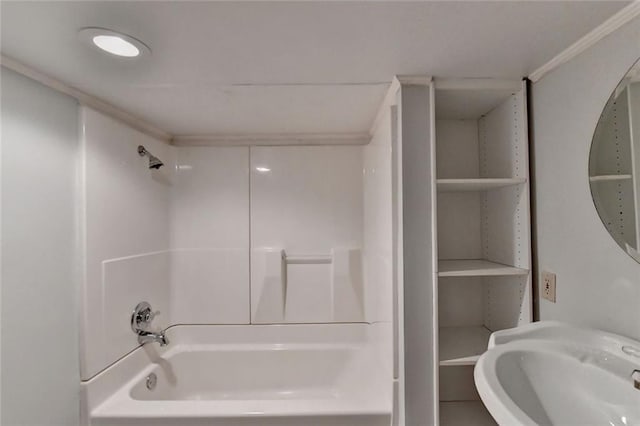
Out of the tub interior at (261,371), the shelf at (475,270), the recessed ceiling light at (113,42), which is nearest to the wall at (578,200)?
the shelf at (475,270)

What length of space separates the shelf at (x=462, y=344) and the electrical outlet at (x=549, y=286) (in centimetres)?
36

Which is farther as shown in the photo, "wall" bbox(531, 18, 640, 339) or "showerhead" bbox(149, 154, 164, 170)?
"showerhead" bbox(149, 154, 164, 170)

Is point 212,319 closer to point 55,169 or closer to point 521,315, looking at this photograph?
point 55,169

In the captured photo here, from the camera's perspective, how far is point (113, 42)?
3.19 feet

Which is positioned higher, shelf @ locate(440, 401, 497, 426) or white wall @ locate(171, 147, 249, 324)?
white wall @ locate(171, 147, 249, 324)

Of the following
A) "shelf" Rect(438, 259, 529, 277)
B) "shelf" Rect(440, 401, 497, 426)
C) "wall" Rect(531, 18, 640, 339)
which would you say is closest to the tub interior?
"shelf" Rect(440, 401, 497, 426)

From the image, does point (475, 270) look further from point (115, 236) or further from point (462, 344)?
point (115, 236)

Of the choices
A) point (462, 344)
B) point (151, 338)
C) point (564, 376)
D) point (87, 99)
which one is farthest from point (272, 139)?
point (564, 376)

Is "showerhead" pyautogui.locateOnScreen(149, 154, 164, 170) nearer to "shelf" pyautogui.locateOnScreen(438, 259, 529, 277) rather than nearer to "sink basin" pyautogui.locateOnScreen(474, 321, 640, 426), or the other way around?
"shelf" pyautogui.locateOnScreen(438, 259, 529, 277)

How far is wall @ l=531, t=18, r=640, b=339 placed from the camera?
0.93 m

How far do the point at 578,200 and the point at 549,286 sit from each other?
1.21 feet

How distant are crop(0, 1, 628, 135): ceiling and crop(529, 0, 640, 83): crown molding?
3cm

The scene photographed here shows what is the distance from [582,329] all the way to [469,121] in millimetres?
1147

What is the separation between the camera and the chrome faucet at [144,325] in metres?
1.72
